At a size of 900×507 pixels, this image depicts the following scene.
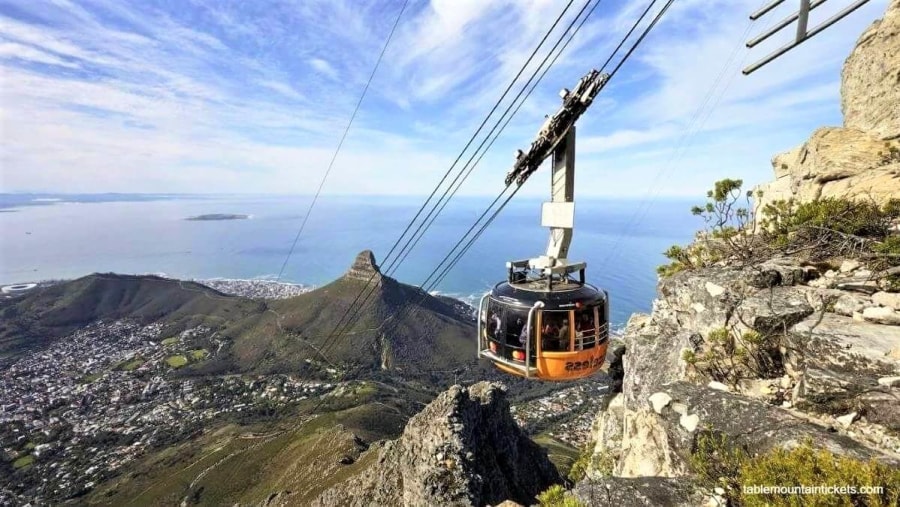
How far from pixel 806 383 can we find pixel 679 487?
11.4 feet

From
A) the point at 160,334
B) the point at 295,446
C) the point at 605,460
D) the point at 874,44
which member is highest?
the point at 874,44

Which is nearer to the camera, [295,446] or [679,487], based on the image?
[679,487]

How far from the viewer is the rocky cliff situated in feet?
24.5

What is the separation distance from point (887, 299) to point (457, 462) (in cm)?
2920

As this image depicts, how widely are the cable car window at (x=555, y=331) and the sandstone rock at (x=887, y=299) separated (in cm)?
719

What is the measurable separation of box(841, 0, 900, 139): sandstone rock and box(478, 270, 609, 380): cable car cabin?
15419mm

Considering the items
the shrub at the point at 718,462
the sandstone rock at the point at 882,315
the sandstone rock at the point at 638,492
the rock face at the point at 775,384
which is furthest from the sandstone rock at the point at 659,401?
the sandstone rock at the point at 882,315

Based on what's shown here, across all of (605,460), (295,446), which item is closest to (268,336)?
(295,446)

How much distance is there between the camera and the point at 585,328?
1177 cm

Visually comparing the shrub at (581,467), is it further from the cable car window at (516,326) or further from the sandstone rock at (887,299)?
the sandstone rock at (887,299)

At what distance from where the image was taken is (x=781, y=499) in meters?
5.82

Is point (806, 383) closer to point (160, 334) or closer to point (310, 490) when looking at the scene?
point (310, 490)

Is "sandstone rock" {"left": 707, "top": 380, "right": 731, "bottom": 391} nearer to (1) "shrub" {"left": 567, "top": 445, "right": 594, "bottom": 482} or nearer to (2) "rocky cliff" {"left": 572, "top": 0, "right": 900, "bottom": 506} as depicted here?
(2) "rocky cliff" {"left": 572, "top": 0, "right": 900, "bottom": 506}

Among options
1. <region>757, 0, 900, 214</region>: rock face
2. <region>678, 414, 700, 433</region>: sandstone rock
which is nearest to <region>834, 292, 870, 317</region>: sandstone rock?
<region>678, 414, 700, 433</region>: sandstone rock
